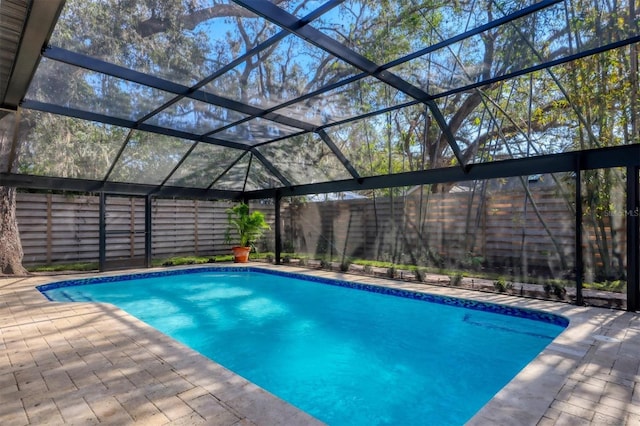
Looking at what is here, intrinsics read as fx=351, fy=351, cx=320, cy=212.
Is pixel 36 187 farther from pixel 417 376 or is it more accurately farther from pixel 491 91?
pixel 491 91

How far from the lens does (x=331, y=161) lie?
7336 millimetres

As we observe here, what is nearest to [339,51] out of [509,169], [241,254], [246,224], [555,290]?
[509,169]

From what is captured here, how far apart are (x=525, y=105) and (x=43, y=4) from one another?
5171mm

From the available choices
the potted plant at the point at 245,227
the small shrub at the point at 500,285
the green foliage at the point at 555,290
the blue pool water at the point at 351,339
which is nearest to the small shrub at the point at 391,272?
the blue pool water at the point at 351,339

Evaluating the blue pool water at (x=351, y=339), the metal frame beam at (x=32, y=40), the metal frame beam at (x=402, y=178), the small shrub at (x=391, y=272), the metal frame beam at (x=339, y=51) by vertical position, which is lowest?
the blue pool water at (x=351, y=339)

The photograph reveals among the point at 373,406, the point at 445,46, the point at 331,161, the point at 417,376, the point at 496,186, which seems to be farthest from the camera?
the point at 331,161

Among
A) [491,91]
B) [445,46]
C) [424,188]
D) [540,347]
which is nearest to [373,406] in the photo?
[540,347]

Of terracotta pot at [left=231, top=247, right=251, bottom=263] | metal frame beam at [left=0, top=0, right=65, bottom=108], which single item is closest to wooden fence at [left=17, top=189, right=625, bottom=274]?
terracotta pot at [left=231, top=247, right=251, bottom=263]

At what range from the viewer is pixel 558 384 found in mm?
2395

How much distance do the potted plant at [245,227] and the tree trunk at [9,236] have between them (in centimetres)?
447

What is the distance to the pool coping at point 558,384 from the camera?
1.97 meters

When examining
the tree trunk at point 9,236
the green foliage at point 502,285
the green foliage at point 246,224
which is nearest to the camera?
the green foliage at point 502,285

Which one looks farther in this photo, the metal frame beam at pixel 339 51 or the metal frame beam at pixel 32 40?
the metal frame beam at pixel 339 51

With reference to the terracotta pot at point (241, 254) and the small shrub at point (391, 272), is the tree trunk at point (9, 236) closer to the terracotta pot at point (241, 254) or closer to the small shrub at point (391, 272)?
the terracotta pot at point (241, 254)
